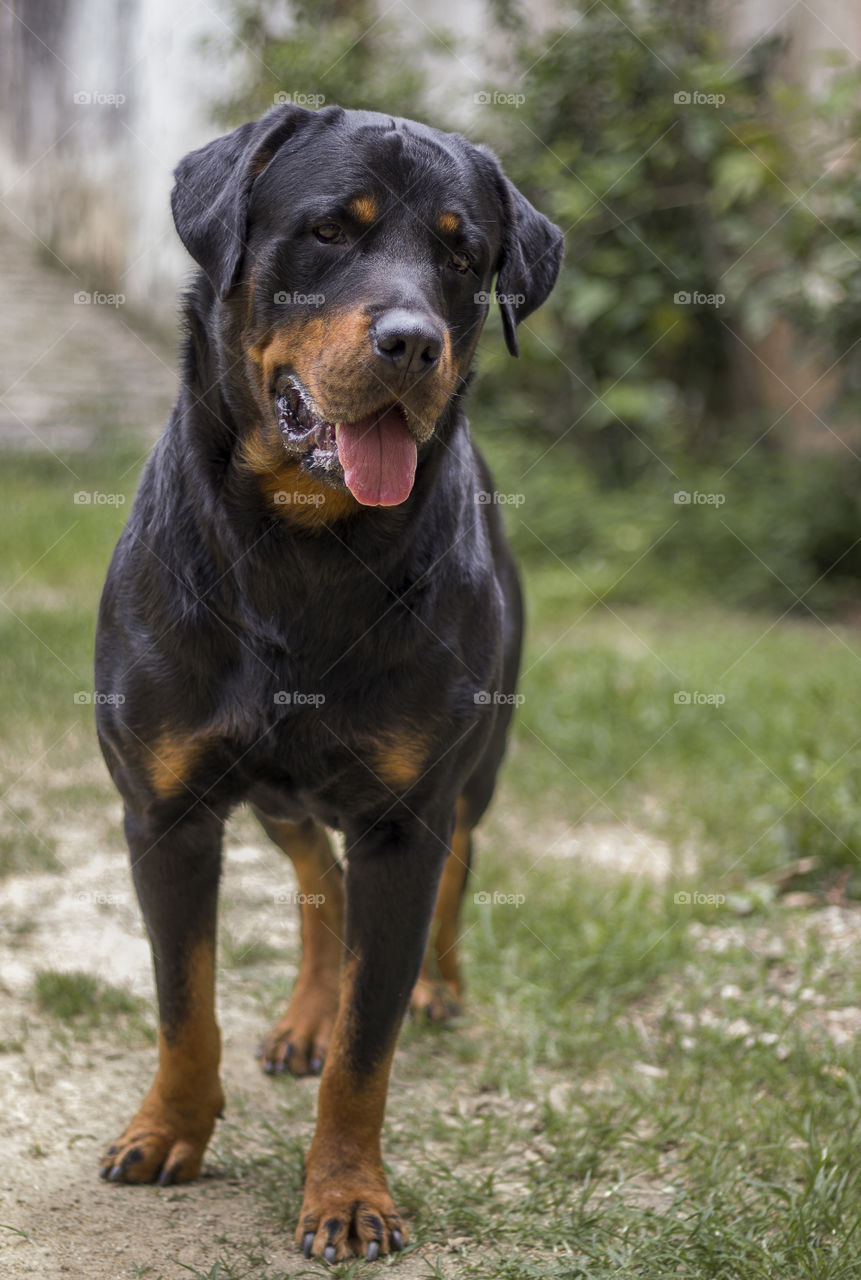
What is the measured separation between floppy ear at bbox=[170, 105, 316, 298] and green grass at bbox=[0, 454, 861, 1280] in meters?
1.71

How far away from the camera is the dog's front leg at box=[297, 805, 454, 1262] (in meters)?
2.36

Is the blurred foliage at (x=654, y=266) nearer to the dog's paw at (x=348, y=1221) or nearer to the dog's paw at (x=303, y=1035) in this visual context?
the dog's paw at (x=303, y=1035)

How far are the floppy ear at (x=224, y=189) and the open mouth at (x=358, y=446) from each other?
26 centimetres

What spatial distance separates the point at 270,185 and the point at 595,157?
6.71 metres

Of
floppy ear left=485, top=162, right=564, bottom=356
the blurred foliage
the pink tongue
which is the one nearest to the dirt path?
the blurred foliage

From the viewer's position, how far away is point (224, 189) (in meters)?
2.37

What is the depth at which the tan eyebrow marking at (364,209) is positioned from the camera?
2.28 m

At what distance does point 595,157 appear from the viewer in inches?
335

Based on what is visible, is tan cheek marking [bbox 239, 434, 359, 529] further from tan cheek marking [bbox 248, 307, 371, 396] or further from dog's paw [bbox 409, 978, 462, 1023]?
dog's paw [bbox 409, 978, 462, 1023]

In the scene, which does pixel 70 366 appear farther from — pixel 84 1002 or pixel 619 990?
pixel 619 990

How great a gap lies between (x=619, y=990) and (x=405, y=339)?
6.51 feet

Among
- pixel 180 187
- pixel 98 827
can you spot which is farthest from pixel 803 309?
pixel 180 187

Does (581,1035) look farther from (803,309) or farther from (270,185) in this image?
(803,309)

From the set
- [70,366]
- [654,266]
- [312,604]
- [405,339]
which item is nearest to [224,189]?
[405,339]
